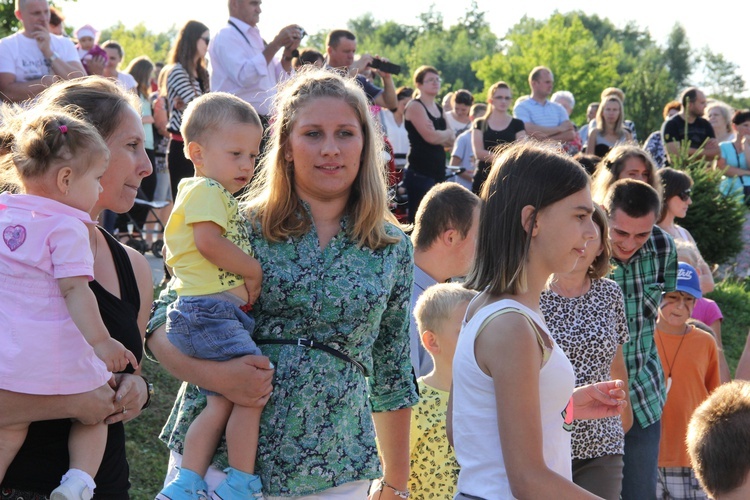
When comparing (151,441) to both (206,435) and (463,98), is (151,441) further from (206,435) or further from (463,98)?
(463,98)

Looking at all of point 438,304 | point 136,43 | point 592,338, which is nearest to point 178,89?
point 438,304

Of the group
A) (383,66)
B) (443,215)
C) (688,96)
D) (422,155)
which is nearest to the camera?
(443,215)

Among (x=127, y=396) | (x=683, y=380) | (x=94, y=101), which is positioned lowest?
(x=683, y=380)

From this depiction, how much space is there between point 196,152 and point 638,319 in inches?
109

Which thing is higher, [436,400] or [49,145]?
[49,145]

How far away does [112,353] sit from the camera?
2705mm

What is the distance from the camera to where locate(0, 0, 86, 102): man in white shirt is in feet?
23.0

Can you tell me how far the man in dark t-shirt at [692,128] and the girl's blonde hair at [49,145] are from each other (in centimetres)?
1163

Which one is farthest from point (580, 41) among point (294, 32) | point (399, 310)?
point (399, 310)

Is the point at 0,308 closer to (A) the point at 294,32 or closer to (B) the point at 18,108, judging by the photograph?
(B) the point at 18,108

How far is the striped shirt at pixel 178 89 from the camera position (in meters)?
7.72

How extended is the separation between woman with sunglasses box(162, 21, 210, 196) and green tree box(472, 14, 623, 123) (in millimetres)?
50811

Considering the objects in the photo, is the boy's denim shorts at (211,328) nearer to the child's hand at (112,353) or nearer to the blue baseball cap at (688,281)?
the child's hand at (112,353)

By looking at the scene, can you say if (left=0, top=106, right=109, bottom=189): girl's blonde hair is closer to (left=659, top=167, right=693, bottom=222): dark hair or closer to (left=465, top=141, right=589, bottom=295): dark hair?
(left=465, top=141, right=589, bottom=295): dark hair
